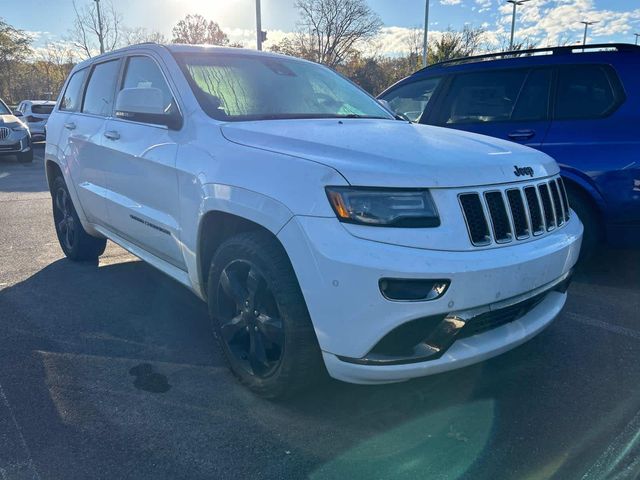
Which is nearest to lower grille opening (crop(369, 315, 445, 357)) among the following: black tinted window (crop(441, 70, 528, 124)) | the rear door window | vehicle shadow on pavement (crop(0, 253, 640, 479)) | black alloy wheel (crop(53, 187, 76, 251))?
vehicle shadow on pavement (crop(0, 253, 640, 479))

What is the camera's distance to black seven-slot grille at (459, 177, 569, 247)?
230 centimetres

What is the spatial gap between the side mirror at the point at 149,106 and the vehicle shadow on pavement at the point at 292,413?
1.38 m

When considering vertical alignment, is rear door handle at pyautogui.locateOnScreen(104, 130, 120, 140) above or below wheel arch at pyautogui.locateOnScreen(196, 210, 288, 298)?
above

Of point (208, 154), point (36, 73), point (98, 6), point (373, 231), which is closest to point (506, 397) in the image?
point (373, 231)

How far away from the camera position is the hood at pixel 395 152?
7.40ft

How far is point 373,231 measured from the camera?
216 cm

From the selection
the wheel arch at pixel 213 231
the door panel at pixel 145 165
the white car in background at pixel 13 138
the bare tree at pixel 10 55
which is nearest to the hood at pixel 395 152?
the wheel arch at pixel 213 231

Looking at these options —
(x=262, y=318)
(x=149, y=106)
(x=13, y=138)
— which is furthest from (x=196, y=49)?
(x=13, y=138)

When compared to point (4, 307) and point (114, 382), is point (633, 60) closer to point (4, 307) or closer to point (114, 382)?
point (114, 382)

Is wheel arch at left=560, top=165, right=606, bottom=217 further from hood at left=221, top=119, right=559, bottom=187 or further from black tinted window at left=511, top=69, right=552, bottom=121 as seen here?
hood at left=221, top=119, right=559, bottom=187

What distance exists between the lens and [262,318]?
260cm

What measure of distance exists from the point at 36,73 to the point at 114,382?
4465 cm

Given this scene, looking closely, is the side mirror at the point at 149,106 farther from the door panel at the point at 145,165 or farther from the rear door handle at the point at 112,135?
the rear door handle at the point at 112,135

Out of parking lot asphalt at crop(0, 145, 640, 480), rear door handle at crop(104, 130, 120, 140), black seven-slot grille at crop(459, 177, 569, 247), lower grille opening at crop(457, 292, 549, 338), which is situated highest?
rear door handle at crop(104, 130, 120, 140)
